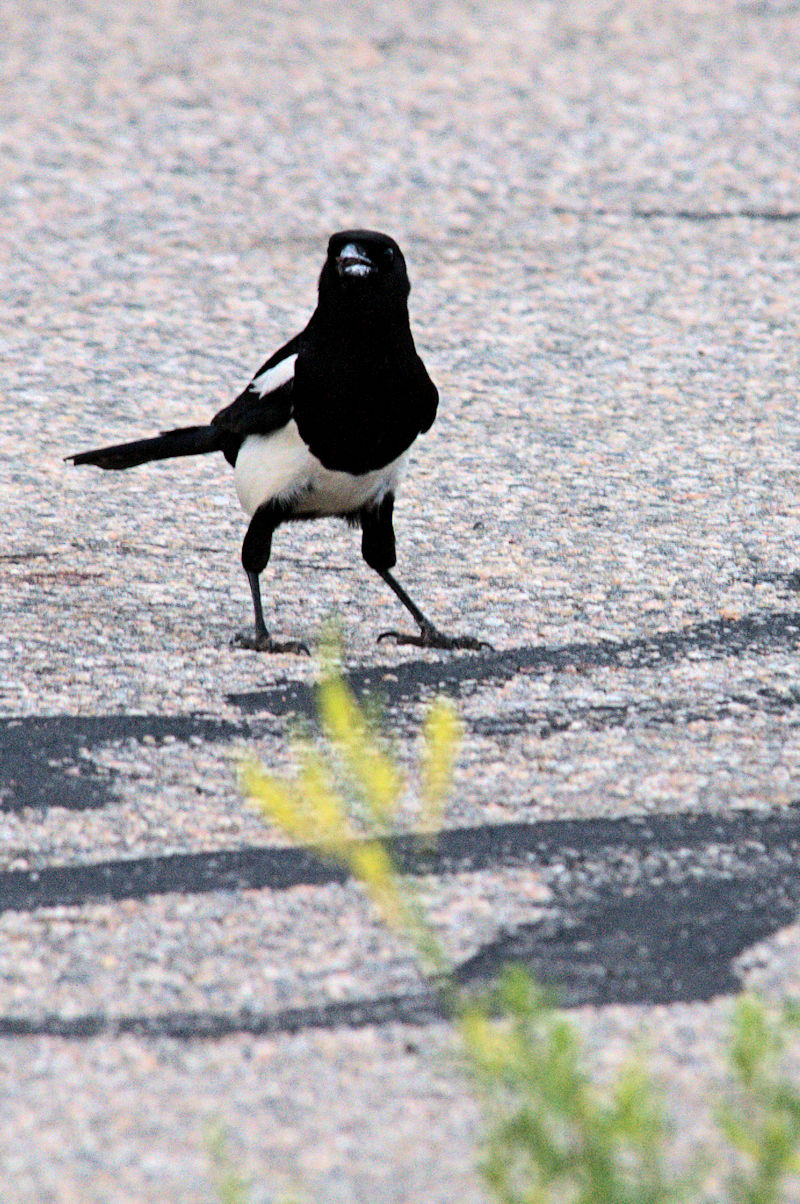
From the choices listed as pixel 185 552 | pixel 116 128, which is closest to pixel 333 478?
pixel 185 552

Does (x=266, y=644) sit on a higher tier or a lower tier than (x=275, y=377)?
lower

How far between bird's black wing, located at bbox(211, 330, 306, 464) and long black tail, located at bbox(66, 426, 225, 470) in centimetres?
14

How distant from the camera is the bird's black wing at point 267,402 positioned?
4.63 metres

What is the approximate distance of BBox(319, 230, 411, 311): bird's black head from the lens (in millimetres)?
4395

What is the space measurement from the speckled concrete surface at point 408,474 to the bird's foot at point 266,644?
0.12ft

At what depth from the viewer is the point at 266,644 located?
455 cm

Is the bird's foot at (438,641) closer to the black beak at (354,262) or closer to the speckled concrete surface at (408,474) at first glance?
the speckled concrete surface at (408,474)

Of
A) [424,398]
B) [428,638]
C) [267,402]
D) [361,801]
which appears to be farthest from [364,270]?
[361,801]

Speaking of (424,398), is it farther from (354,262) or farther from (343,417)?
(354,262)

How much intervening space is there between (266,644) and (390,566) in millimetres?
479

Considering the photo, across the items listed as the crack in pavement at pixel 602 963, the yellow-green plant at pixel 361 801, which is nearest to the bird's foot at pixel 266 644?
the yellow-green plant at pixel 361 801

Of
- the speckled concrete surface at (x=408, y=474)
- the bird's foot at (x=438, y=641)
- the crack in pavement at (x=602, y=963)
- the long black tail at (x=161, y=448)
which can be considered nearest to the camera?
the speckled concrete surface at (x=408, y=474)

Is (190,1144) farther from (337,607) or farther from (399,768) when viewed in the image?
(337,607)

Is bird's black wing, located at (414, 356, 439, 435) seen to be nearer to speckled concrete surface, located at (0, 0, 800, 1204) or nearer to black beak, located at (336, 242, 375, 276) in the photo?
black beak, located at (336, 242, 375, 276)
